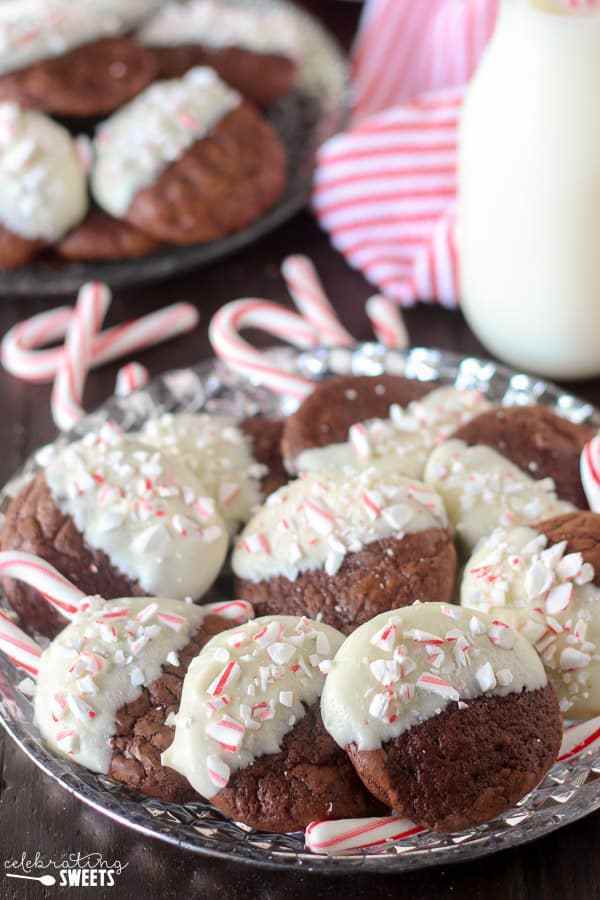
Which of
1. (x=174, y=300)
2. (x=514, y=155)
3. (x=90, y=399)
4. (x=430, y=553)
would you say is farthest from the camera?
(x=174, y=300)

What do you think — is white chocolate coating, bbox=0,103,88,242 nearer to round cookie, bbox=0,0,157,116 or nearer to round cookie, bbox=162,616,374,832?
round cookie, bbox=0,0,157,116

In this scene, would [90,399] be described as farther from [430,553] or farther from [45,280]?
[430,553]

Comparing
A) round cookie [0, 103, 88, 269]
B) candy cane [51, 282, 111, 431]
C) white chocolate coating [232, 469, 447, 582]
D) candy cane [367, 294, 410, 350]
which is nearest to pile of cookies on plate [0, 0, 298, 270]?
round cookie [0, 103, 88, 269]

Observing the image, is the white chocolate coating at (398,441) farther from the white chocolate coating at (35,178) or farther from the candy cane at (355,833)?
the white chocolate coating at (35,178)

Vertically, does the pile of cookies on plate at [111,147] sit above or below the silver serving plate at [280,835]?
above

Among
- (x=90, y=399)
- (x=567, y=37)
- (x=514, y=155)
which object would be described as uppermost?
(x=567, y=37)

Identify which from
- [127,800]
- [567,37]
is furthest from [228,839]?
[567,37]

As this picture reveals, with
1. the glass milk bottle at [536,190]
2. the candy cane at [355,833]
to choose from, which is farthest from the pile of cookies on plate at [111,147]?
the candy cane at [355,833]
